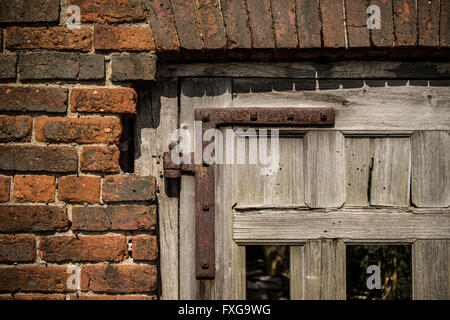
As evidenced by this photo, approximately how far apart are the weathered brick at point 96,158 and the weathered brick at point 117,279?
37 centimetres

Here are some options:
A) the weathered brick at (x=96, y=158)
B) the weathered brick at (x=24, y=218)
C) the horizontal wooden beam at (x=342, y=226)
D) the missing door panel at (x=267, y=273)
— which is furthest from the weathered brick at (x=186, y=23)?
the missing door panel at (x=267, y=273)

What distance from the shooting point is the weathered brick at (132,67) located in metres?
1.31

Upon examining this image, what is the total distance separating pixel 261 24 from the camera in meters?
1.31

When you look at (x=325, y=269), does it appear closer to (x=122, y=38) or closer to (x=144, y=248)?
(x=144, y=248)

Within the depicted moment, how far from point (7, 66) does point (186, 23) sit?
0.70 m

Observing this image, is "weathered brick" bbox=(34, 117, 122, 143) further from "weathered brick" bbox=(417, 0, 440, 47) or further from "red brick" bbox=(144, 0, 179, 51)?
"weathered brick" bbox=(417, 0, 440, 47)

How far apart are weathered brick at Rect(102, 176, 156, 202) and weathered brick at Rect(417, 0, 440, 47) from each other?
1.17m

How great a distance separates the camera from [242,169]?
1.43m

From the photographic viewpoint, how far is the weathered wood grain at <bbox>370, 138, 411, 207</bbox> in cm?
142

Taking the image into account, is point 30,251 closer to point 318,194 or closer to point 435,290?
point 318,194

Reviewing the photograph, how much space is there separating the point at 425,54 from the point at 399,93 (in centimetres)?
17

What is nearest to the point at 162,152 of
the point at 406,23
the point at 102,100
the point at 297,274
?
the point at 102,100

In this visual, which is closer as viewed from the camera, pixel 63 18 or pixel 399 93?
pixel 63 18
